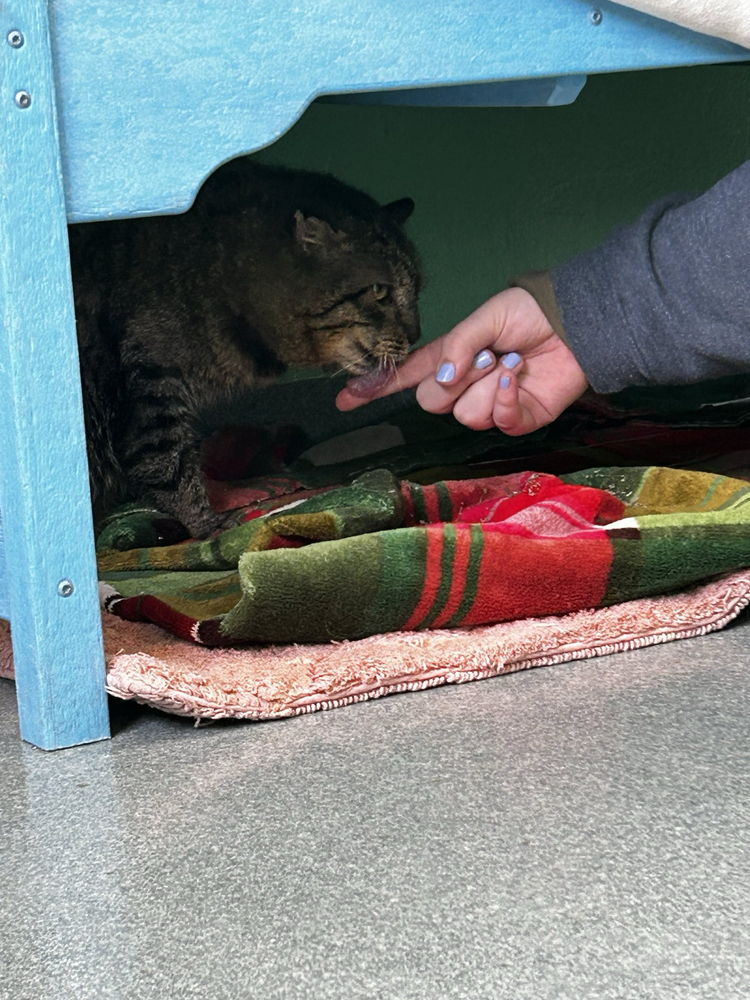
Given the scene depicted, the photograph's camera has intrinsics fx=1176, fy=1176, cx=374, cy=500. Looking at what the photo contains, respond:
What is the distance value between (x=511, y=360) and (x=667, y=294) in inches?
11.4

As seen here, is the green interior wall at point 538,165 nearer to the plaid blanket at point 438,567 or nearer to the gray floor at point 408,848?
the plaid blanket at point 438,567

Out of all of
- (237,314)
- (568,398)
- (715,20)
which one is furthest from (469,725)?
(237,314)

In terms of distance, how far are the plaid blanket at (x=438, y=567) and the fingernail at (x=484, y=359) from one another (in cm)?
24

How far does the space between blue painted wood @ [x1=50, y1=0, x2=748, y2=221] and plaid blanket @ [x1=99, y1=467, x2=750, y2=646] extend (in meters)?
0.40

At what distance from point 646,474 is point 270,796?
843 millimetres

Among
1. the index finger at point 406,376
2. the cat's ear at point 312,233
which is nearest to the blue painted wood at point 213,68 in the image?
the index finger at point 406,376

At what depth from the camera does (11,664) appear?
1355 mm

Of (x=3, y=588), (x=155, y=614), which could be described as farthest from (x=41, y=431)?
(x=155, y=614)

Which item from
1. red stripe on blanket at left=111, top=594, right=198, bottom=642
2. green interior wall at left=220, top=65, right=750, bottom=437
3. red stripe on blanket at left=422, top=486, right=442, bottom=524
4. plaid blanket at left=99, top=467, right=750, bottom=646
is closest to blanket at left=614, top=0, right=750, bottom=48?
plaid blanket at left=99, top=467, right=750, bottom=646

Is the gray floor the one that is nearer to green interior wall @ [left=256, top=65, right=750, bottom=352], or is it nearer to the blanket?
the blanket

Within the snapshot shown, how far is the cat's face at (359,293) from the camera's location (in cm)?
212

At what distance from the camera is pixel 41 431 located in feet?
3.64

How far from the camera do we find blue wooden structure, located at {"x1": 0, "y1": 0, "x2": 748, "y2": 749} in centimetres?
107

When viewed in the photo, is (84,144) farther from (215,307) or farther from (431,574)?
(215,307)
